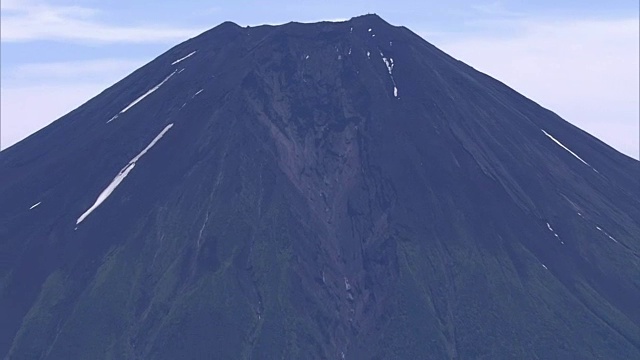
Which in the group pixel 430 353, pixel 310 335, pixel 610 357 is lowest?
pixel 610 357

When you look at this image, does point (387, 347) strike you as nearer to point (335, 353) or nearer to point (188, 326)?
point (335, 353)

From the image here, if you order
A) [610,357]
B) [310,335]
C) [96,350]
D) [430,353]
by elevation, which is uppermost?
[96,350]

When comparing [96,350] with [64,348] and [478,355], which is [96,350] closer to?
[64,348]

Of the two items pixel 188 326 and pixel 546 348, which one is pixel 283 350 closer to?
pixel 188 326

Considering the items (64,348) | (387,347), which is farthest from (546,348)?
(64,348)

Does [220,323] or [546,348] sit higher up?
[220,323]

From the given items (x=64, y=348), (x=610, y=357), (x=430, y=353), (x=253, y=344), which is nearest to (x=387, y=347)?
(x=430, y=353)

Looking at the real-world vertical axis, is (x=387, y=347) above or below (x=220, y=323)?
below
